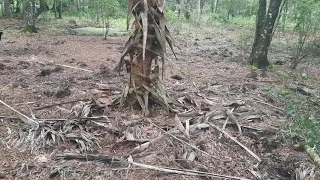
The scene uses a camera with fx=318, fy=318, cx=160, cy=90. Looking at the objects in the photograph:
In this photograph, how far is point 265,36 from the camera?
9047 mm

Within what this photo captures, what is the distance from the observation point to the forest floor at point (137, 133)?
352cm

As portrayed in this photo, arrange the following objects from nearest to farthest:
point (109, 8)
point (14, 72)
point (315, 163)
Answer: point (315, 163) < point (14, 72) < point (109, 8)

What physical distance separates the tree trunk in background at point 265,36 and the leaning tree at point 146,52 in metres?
5.06

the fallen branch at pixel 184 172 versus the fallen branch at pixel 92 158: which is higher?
the fallen branch at pixel 92 158

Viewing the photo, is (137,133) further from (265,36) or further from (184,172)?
(265,36)

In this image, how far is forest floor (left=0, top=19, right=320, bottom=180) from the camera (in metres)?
3.52

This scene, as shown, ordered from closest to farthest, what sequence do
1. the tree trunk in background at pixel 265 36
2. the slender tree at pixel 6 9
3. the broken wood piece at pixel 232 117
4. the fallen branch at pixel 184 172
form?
the fallen branch at pixel 184 172 < the broken wood piece at pixel 232 117 < the tree trunk in background at pixel 265 36 < the slender tree at pixel 6 9

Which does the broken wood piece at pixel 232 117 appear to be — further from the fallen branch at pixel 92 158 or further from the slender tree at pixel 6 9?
the slender tree at pixel 6 9

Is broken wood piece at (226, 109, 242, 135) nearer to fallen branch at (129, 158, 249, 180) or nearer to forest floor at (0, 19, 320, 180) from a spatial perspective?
forest floor at (0, 19, 320, 180)

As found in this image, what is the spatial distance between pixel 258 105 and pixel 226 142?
1774 mm

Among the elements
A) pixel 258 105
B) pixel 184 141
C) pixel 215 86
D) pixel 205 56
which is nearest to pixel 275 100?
pixel 258 105

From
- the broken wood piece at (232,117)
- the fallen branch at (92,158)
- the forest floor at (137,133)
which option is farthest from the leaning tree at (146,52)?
the fallen branch at (92,158)

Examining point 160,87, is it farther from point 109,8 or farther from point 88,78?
point 109,8

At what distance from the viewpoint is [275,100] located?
607 centimetres
